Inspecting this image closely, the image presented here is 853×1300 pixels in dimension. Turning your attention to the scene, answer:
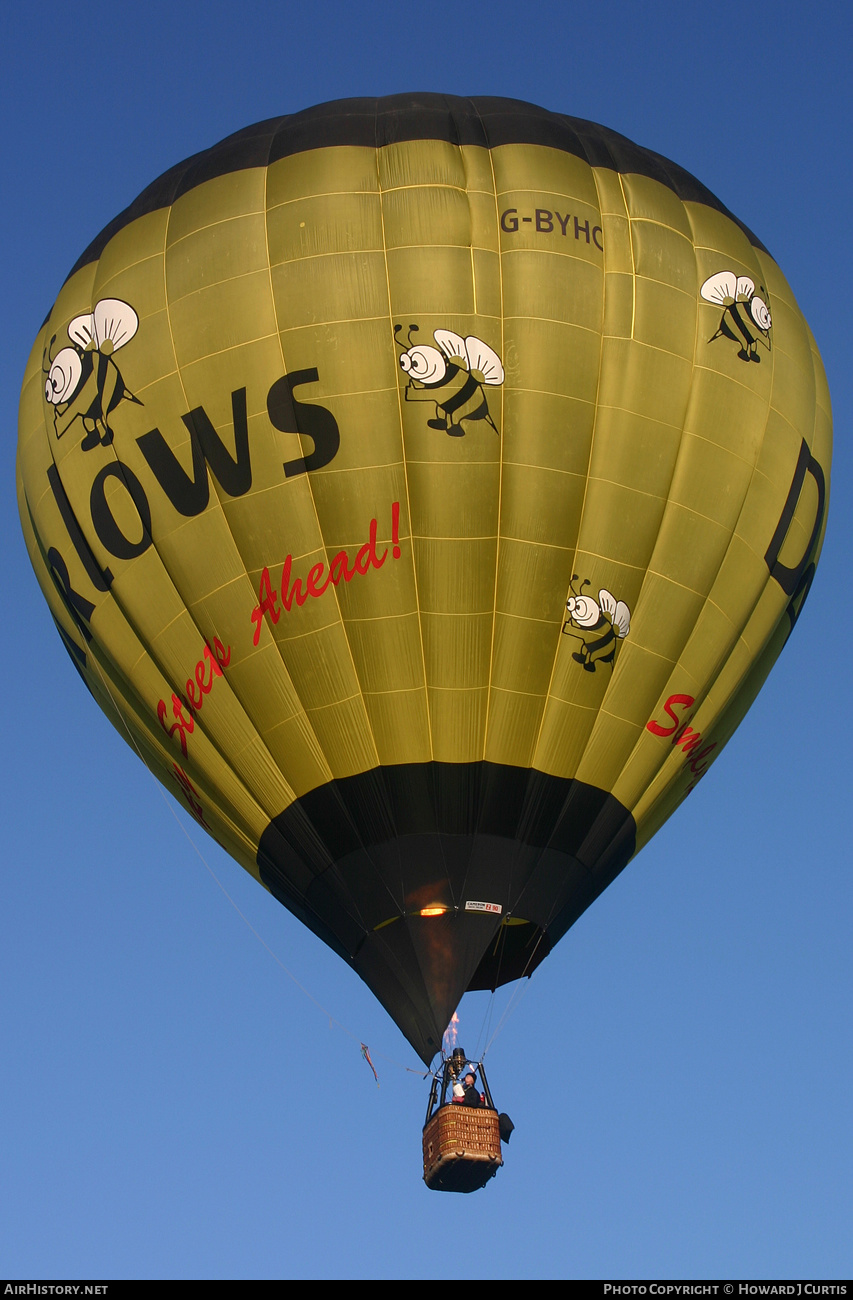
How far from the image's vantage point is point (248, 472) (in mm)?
13938

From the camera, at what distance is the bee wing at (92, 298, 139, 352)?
14.6m

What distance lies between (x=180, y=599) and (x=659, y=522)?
12.5 feet

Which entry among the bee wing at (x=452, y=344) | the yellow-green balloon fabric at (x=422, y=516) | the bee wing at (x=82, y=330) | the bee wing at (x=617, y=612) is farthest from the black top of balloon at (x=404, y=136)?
the bee wing at (x=617, y=612)

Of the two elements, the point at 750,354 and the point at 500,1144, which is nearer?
the point at 500,1144

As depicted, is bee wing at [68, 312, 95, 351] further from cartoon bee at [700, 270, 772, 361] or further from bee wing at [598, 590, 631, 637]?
cartoon bee at [700, 270, 772, 361]

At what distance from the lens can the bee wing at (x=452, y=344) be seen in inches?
545

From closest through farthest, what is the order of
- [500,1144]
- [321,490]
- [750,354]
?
[500,1144] < [321,490] < [750,354]

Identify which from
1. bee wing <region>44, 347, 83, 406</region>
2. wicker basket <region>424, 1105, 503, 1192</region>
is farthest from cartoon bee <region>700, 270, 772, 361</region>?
wicker basket <region>424, 1105, 503, 1192</region>

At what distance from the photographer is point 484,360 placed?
45.5 feet

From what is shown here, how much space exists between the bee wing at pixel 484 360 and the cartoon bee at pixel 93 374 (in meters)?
2.67

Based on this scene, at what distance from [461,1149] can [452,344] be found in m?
5.94

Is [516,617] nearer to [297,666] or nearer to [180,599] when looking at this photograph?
[297,666]

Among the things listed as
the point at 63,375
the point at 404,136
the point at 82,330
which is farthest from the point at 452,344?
the point at 63,375

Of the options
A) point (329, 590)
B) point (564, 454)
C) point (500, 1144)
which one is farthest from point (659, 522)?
point (500, 1144)
